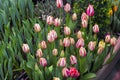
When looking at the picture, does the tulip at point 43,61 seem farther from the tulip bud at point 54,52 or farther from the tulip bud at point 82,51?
the tulip bud at point 82,51

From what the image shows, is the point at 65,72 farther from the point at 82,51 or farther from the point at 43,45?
the point at 43,45

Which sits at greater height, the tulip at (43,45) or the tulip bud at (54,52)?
the tulip at (43,45)

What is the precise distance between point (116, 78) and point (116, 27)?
0.52 m

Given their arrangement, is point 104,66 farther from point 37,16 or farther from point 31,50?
point 37,16

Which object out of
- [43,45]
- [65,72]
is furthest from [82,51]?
[43,45]

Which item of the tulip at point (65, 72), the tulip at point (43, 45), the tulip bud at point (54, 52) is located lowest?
the tulip at point (65, 72)

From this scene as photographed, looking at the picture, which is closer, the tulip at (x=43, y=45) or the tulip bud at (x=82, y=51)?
the tulip bud at (x=82, y=51)

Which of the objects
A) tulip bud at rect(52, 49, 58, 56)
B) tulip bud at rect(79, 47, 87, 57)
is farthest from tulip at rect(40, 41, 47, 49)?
tulip bud at rect(79, 47, 87, 57)

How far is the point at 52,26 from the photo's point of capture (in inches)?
108

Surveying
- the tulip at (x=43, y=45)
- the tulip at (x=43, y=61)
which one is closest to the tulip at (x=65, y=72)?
the tulip at (x=43, y=61)

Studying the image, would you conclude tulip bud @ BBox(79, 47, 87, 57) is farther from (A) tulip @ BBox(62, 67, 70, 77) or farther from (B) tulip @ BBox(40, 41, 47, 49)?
Answer: (B) tulip @ BBox(40, 41, 47, 49)

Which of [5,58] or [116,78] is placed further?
[116,78]

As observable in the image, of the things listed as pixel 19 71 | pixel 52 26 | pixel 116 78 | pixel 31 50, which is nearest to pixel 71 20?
pixel 52 26

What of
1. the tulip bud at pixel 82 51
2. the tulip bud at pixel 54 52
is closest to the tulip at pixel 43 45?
the tulip bud at pixel 54 52
